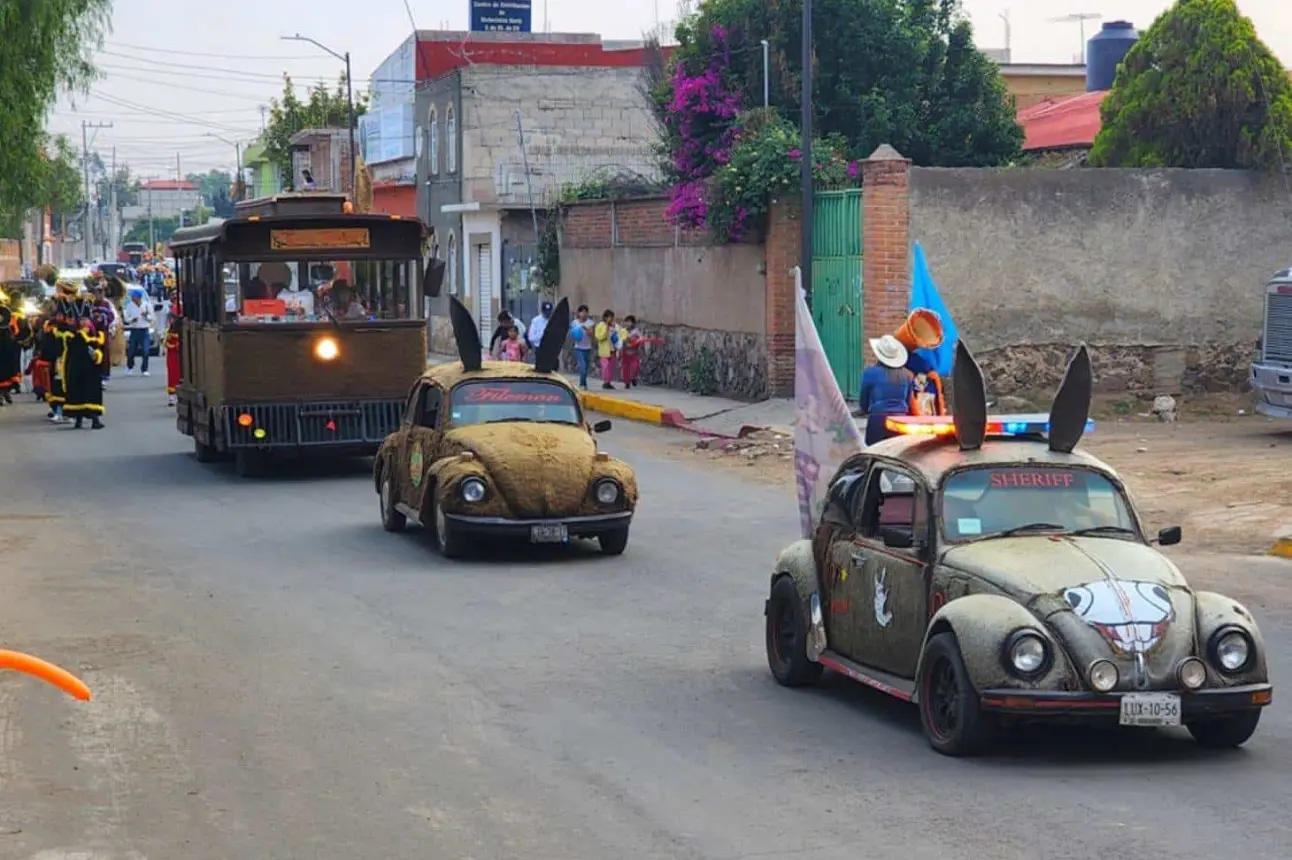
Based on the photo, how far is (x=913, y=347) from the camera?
1598cm

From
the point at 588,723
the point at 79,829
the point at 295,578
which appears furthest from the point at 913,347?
the point at 79,829

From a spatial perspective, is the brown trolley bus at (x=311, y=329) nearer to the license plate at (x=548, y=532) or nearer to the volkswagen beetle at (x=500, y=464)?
the volkswagen beetle at (x=500, y=464)

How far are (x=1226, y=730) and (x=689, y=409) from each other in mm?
22442

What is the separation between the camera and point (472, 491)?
15.5 meters

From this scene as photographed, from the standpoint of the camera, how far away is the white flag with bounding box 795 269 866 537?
39.2 ft

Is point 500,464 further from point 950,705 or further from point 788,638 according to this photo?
point 950,705

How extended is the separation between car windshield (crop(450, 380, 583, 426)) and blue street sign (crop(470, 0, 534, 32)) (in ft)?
171

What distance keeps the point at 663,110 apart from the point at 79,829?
1228 inches

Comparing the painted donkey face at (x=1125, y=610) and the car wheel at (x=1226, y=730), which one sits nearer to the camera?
the painted donkey face at (x=1125, y=610)

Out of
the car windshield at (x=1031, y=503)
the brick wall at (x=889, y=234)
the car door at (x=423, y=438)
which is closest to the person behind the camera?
the car windshield at (x=1031, y=503)

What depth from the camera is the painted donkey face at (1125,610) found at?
27.9 ft

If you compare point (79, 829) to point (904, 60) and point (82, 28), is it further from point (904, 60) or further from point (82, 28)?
point (904, 60)

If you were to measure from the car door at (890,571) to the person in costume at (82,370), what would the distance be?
2039 centimetres

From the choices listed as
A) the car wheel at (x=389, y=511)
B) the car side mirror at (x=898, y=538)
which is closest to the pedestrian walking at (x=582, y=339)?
the car wheel at (x=389, y=511)
